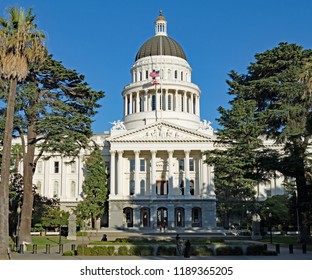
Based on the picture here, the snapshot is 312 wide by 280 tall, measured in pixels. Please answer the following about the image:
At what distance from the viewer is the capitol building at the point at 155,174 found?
76188mm

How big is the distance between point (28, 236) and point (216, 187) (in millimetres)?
42408

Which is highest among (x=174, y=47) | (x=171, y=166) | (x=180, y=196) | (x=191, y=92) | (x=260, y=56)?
(x=174, y=47)

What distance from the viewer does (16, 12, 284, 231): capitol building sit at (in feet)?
250

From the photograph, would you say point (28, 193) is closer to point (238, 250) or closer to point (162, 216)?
point (238, 250)

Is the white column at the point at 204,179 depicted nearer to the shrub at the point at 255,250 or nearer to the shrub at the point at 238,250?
the shrub at the point at 255,250

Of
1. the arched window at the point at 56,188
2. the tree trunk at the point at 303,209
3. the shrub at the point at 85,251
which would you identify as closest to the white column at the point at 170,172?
the arched window at the point at 56,188

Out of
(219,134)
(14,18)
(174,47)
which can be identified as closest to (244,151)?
(219,134)

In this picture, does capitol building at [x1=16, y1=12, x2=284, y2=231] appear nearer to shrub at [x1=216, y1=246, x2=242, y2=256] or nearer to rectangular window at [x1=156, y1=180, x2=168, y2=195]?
rectangular window at [x1=156, y1=180, x2=168, y2=195]

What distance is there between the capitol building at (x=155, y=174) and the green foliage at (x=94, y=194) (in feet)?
5.40

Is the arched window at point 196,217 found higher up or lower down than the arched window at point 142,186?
lower down

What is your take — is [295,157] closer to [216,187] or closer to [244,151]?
[244,151]

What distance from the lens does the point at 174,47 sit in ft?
330

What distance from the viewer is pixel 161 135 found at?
78.9m

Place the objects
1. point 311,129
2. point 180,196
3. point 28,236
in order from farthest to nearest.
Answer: point 180,196
point 28,236
point 311,129
